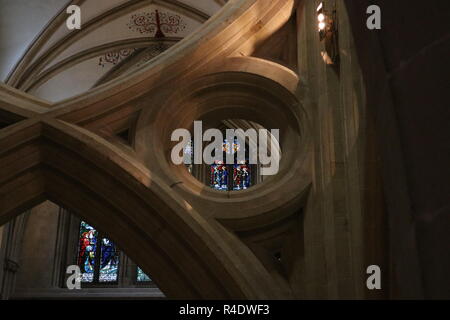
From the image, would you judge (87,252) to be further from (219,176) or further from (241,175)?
(241,175)

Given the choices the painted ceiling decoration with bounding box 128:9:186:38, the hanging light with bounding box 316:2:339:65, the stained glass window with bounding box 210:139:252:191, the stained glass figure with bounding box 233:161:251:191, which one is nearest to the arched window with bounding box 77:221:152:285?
the stained glass window with bounding box 210:139:252:191

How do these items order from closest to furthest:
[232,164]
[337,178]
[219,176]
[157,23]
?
[337,178] < [157,23] < [219,176] < [232,164]

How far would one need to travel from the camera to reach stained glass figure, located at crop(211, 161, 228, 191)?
13958 mm

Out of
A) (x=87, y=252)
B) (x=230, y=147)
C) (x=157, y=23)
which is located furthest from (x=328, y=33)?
(x=87, y=252)

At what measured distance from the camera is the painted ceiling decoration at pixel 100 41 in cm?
1245

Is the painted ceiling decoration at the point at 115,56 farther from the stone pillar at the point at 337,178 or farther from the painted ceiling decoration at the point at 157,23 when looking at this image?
the stone pillar at the point at 337,178

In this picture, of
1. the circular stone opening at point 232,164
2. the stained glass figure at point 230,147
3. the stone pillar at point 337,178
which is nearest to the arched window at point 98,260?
the circular stone opening at point 232,164

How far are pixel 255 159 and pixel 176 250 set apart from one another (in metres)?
9.46

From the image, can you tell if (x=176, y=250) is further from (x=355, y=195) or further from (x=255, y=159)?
(x=255, y=159)

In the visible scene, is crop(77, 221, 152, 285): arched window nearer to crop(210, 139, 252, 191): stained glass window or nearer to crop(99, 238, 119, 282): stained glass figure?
crop(99, 238, 119, 282): stained glass figure

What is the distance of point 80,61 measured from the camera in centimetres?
1356

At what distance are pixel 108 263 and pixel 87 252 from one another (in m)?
0.57

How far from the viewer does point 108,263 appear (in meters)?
13.9

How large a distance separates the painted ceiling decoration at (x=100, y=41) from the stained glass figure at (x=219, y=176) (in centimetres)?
277
